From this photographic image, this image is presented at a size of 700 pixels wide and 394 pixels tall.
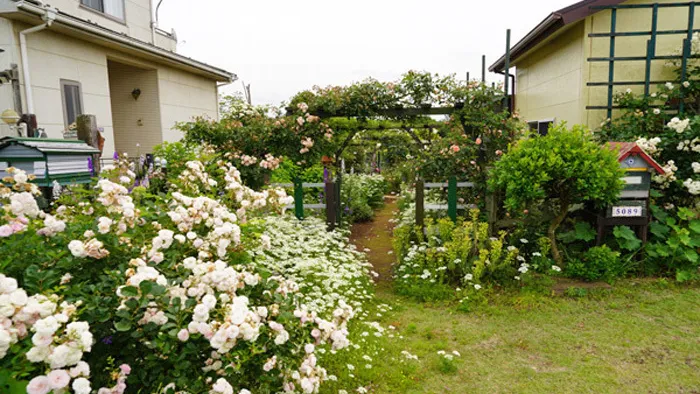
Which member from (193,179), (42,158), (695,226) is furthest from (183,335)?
(695,226)

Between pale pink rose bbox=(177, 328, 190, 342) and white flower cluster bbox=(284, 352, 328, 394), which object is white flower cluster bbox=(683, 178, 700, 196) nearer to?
white flower cluster bbox=(284, 352, 328, 394)

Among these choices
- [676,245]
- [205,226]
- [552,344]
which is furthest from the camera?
[676,245]

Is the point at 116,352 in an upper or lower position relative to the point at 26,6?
lower

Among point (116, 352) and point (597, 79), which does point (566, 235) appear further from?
point (116, 352)

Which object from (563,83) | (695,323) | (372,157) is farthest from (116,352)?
(372,157)

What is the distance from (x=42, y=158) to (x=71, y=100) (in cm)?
407

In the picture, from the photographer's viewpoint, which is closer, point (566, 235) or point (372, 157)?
point (566, 235)

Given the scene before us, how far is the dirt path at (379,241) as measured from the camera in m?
5.84

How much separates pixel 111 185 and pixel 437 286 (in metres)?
3.53

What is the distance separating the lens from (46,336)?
4.05 ft

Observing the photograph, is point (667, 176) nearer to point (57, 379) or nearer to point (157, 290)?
point (157, 290)

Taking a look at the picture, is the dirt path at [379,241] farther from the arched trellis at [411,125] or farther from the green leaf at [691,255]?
the green leaf at [691,255]

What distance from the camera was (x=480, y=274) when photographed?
4.76 metres

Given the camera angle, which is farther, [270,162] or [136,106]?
[136,106]
